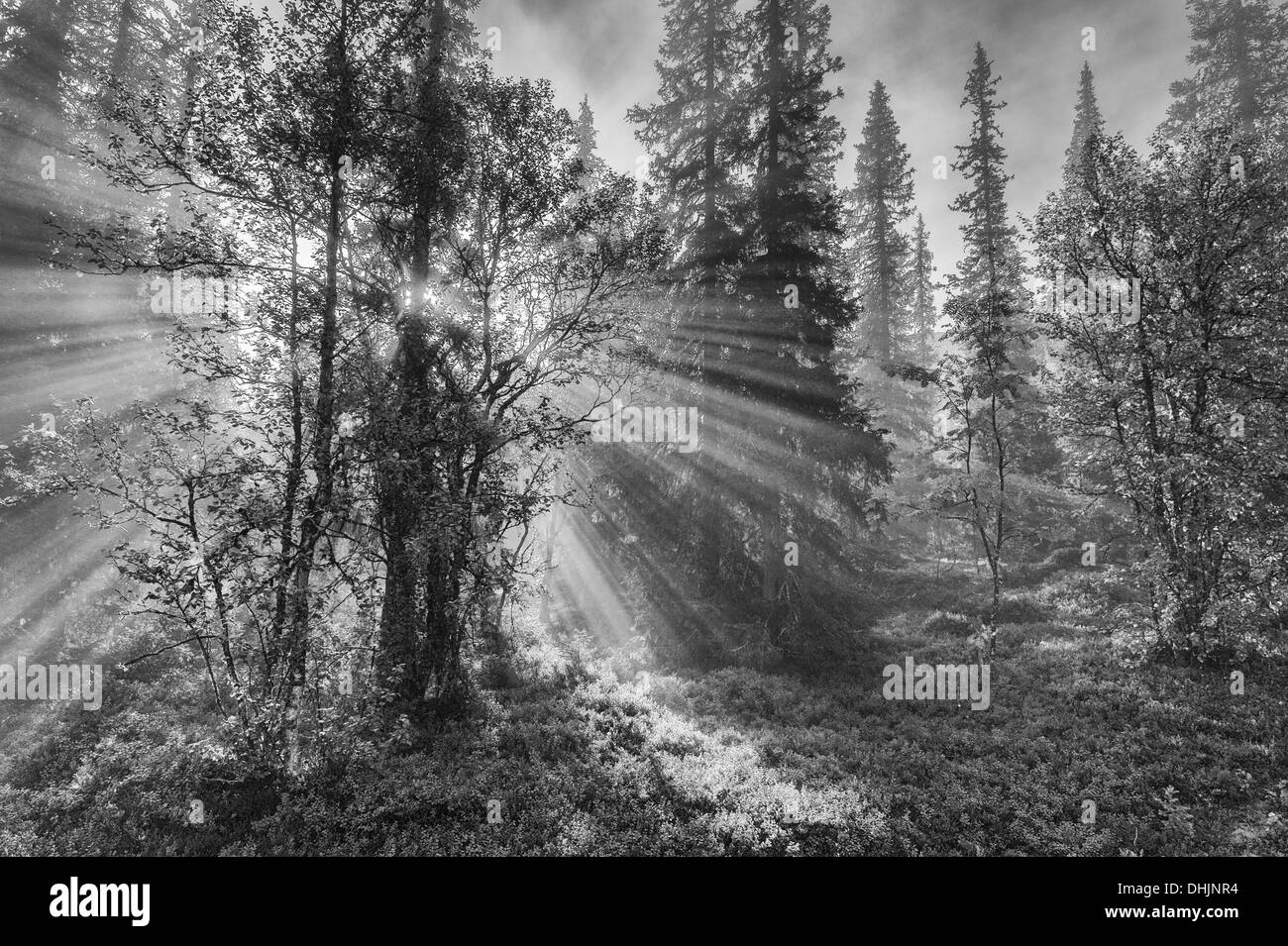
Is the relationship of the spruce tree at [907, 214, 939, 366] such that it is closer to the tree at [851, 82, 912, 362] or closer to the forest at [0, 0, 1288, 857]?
the tree at [851, 82, 912, 362]

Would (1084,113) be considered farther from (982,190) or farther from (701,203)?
(701,203)

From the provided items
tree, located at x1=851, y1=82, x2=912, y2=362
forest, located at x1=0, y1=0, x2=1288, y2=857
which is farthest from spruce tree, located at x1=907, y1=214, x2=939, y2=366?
forest, located at x1=0, y1=0, x2=1288, y2=857

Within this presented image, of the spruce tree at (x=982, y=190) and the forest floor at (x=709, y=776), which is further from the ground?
the spruce tree at (x=982, y=190)

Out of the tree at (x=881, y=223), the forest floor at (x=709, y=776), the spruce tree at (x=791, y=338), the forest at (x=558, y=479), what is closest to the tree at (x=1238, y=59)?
the forest at (x=558, y=479)

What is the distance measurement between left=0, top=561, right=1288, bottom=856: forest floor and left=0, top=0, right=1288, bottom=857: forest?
0.07 metres

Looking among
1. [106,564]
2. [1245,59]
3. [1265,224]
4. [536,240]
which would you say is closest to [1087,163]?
[1265,224]

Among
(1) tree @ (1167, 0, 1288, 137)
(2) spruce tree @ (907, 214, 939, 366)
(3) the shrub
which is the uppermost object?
(1) tree @ (1167, 0, 1288, 137)

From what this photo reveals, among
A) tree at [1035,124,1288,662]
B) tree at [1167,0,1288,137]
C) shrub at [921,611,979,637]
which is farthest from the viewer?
tree at [1167,0,1288,137]

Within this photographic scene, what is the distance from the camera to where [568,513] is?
68.9 feet

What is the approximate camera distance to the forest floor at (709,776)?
6.76 meters

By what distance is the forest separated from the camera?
7.27 metres

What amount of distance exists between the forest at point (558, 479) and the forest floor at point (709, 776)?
0.07 m

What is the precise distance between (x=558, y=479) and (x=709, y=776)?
7349mm

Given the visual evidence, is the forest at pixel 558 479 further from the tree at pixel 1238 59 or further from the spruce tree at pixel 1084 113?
the spruce tree at pixel 1084 113
